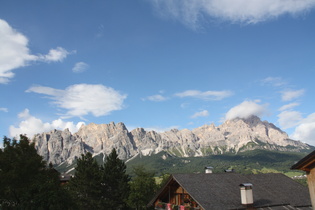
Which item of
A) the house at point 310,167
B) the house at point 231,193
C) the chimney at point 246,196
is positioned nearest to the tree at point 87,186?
the house at point 231,193

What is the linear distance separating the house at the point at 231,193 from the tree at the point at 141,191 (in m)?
11.9

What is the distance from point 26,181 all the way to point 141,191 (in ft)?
70.3

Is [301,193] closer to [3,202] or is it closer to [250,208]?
[250,208]

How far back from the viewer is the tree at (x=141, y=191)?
39938 millimetres

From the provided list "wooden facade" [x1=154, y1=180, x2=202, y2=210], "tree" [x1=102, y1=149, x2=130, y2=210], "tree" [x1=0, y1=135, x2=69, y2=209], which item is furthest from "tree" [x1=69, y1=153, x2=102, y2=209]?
"tree" [x1=0, y1=135, x2=69, y2=209]

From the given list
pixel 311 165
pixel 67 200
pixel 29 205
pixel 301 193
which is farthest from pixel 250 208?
pixel 29 205

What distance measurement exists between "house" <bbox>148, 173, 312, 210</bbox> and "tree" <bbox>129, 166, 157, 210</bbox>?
11926 mm

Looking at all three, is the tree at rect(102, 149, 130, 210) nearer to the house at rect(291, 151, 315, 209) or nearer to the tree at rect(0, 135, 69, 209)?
the tree at rect(0, 135, 69, 209)

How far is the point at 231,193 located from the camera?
23859 millimetres

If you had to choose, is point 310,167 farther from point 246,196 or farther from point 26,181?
point 26,181

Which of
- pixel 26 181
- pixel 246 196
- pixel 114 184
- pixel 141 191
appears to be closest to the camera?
pixel 246 196

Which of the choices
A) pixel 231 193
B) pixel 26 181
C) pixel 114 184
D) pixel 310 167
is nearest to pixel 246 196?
pixel 231 193

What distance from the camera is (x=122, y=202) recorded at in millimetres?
46062

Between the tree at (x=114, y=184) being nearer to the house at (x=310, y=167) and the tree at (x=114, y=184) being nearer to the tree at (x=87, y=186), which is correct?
the tree at (x=87, y=186)
